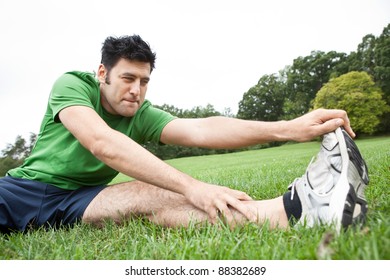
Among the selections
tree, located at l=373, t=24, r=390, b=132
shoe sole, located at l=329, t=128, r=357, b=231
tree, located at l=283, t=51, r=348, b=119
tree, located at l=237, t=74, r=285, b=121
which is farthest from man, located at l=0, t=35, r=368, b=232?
tree, located at l=237, t=74, r=285, b=121

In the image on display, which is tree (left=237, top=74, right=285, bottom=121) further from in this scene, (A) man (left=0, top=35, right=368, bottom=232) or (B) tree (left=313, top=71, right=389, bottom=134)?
(A) man (left=0, top=35, right=368, bottom=232)

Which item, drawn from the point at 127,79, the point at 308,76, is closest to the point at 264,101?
the point at 308,76

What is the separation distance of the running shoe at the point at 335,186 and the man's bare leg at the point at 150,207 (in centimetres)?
19

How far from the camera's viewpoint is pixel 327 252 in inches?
41.4

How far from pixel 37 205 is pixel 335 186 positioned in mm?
2066

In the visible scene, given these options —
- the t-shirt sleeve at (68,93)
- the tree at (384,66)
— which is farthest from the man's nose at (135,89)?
the tree at (384,66)

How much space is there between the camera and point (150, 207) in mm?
2057

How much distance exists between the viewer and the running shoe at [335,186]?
4.53 ft

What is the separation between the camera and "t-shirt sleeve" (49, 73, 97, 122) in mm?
2068

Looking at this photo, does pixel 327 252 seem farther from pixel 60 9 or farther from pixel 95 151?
pixel 60 9

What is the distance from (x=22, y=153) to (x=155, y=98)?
4964 cm
